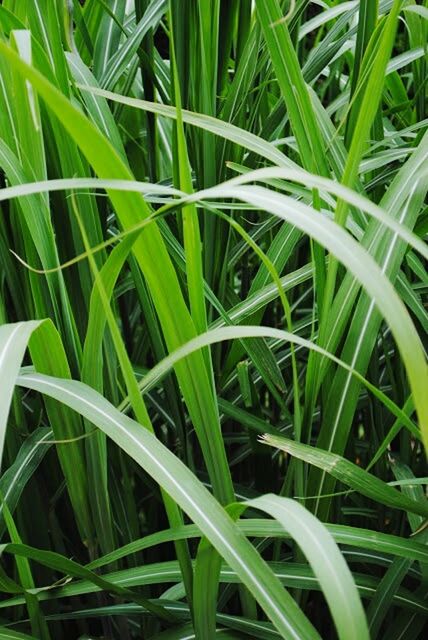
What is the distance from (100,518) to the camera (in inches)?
23.1

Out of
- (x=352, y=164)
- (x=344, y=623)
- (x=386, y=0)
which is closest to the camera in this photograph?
(x=344, y=623)

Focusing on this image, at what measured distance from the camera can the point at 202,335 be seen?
425 millimetres

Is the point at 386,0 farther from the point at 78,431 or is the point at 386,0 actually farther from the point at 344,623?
the point at 344,623

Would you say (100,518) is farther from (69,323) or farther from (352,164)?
(352,164)

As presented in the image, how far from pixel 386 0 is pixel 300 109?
11.3 inches

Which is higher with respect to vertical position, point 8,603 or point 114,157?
point 114,157

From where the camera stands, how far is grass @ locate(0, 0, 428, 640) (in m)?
0.42

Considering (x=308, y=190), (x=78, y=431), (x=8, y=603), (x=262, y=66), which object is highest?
(x=262, y=66)

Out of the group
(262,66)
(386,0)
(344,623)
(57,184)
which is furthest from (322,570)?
(386,0)

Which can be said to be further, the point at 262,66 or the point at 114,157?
the point at 262,66

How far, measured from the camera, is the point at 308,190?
2.08 feet

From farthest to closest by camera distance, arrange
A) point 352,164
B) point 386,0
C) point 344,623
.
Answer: point 386,0, point 352,164, point 344,623

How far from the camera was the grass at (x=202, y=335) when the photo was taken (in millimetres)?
421

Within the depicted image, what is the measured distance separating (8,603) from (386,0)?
645 mm
